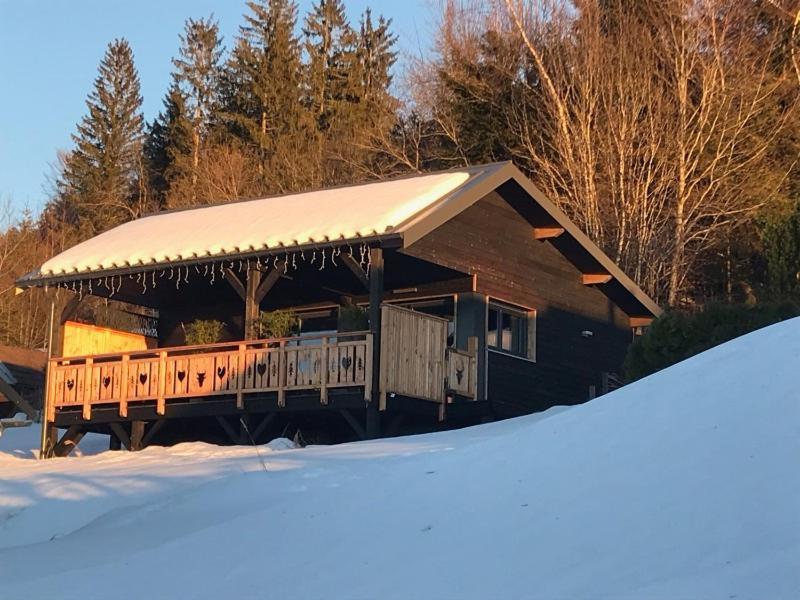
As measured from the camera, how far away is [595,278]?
79.8 ft

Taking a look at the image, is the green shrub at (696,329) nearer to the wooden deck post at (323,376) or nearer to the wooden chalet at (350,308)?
the wooden chalet at (350,308)

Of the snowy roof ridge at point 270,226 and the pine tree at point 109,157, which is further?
the pine tree at point 109,157

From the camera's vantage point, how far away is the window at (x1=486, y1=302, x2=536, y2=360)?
71.6 ft

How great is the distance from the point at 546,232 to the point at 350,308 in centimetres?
459

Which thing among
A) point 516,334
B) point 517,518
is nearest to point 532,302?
point 516,334

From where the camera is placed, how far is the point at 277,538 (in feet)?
33.1

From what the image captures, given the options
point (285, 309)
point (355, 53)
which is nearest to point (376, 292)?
point (285, 309)

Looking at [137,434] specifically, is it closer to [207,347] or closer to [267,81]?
[207,347]

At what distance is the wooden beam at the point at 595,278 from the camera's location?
24188mm

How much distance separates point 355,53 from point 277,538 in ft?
153

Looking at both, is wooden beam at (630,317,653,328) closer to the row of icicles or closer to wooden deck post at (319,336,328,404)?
the row of icicles

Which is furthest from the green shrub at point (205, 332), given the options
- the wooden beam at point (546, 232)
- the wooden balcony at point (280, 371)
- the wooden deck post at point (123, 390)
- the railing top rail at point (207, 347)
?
the wooden beam at point (546, 232)

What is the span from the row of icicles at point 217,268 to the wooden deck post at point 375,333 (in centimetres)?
16

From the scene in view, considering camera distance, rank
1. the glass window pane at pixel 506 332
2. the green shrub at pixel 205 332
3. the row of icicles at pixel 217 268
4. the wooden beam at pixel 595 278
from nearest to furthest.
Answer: the row of icicles at pixel 217 268 < the glass window pane at pixel 506 332 < the green shrub at pixel 205 332 < the wooden beam at pixel 595 278
